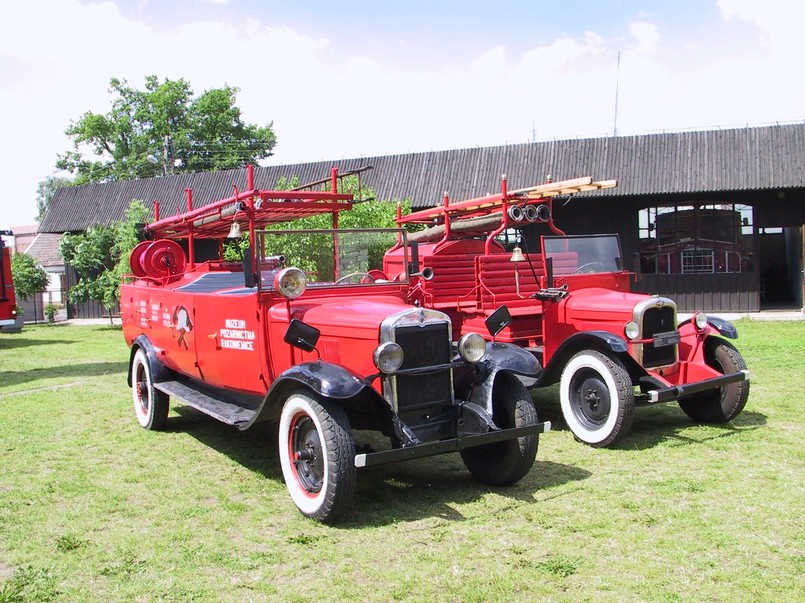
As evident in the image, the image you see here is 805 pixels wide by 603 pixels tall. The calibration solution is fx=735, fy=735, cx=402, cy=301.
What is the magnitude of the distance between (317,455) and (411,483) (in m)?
0.89

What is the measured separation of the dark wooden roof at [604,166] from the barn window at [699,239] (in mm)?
932

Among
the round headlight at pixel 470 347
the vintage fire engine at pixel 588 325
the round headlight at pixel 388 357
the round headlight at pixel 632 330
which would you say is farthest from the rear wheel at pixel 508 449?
the round headlight at pixel 632 330

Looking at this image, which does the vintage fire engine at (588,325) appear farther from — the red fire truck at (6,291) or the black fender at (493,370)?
the red fire truck at (6,291)

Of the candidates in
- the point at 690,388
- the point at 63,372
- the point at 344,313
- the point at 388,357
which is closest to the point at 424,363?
the point at 388,357

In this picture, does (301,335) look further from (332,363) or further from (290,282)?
(290,282)

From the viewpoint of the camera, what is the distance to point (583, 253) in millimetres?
7645

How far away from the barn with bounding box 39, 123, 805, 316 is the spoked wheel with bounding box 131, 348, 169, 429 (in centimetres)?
1228

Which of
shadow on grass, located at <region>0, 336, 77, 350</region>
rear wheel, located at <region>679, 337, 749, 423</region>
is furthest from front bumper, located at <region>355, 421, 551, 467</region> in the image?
shadow on grass, located at <region>0, 336, 77, 350</region>

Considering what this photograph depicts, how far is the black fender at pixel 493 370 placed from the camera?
194 inches

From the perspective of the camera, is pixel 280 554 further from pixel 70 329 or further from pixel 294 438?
pixel 70 329

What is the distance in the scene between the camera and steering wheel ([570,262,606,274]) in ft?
24.7

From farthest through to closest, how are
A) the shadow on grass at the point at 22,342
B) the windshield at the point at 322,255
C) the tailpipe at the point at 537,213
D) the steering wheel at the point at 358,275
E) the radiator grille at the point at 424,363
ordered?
the shadow on grass at the point at 22,342 → the tailpipe at the point at 537,213 → the steering wheel at the point at 358,275 → the windshield at the point at 322,255 → the radiator grille at the point at 424,363

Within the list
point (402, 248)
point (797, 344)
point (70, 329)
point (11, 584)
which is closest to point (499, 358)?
point (402, 248)

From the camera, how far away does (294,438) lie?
4.74m
